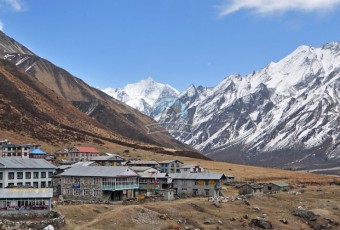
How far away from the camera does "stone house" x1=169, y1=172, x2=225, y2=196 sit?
121625 mm

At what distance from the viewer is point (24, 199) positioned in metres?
81.3

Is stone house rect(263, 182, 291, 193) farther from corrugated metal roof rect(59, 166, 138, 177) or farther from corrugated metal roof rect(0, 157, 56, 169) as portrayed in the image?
corrugated metal roof rect(0, 157, 56, 169)

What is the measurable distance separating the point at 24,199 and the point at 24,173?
30.6 meters

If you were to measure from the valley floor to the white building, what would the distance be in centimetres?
2178

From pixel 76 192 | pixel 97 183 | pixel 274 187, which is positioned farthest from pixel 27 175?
pixel 274 187

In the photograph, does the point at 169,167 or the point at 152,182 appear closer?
the point at 152,182

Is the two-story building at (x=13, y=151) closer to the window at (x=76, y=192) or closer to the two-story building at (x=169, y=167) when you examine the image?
the two-story building at (x=169, y=167)

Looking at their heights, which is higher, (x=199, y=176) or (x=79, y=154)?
(x=79, y=154)

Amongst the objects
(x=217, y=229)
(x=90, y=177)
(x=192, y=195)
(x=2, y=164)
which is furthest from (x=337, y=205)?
A: (x=2, y=164)

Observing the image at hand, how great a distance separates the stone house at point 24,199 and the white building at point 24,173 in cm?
2388

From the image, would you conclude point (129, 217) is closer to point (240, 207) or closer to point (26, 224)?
point (26, 224)

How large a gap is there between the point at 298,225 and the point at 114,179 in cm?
3686

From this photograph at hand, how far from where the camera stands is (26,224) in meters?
73.8

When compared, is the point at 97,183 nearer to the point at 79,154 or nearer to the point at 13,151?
the point at 13,151
